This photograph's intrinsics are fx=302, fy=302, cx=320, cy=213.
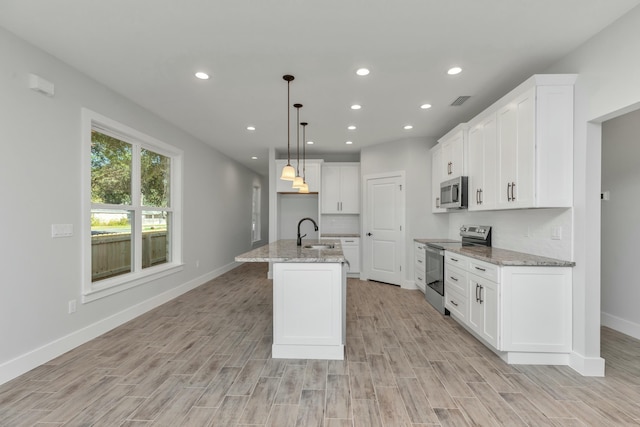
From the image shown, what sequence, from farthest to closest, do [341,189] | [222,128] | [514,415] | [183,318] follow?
1. [341,189]
2. [222,128]
3. [183,318]
4. [514,415]

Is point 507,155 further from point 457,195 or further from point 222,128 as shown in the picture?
point 222,128

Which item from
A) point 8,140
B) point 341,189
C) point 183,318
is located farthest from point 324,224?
point 8,140

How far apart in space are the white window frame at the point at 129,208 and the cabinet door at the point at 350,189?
317cm

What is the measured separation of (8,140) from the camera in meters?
2.35

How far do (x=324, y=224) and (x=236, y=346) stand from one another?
13.2 ft

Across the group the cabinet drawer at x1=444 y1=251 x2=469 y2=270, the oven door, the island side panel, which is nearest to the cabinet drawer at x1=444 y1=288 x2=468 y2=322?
the oven door

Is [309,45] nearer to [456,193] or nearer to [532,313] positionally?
[456,193]

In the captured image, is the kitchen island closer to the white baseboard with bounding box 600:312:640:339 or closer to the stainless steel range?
the stainless steel range

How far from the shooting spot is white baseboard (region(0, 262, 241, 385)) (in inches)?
92.6

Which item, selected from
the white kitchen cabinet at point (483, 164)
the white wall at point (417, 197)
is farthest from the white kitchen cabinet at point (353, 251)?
the white kitchen cabinet at point (483, 164)

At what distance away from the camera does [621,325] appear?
128 inches

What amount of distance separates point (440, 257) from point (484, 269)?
108cm

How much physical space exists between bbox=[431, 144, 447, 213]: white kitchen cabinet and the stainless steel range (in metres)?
0.66

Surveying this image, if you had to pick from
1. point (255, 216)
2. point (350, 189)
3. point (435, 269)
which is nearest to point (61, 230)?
→ point (435, 269)
